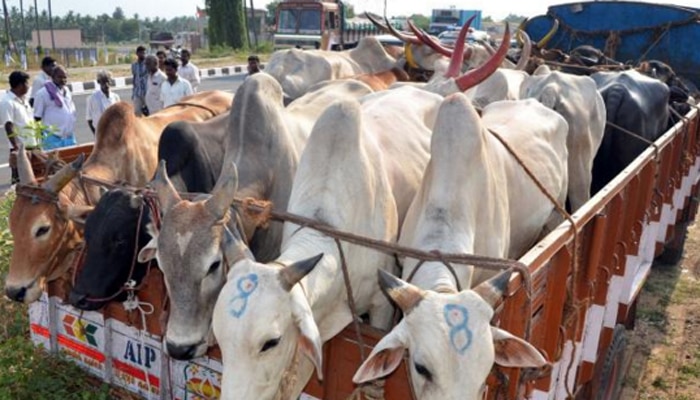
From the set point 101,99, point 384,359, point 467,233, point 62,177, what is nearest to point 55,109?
point 101,99

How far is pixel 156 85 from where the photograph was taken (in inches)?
327

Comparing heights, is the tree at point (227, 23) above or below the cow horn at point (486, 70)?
above

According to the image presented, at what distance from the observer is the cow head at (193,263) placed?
2473mm

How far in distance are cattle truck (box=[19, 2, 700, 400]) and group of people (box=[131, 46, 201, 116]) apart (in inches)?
129

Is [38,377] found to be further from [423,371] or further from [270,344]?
[423,371]

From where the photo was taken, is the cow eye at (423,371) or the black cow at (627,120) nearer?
the cow eye at (423,371)

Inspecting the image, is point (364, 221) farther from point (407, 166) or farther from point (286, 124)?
point (286, 124)

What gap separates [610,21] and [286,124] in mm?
6230

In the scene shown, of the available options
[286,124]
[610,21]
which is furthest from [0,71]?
[286,124]

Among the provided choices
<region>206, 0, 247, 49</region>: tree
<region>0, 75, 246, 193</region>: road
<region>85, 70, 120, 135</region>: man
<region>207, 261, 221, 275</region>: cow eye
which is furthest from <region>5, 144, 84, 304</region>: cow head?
<region>206, 0, 247, 49</region>: tree

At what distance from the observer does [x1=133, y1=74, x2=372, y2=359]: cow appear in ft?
8.14

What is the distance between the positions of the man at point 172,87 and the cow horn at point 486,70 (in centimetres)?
392

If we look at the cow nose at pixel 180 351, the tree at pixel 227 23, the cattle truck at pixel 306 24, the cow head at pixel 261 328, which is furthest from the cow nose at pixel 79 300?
the tree at pixel 227 23

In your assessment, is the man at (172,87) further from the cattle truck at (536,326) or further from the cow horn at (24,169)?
the cow horn at (24,169)
